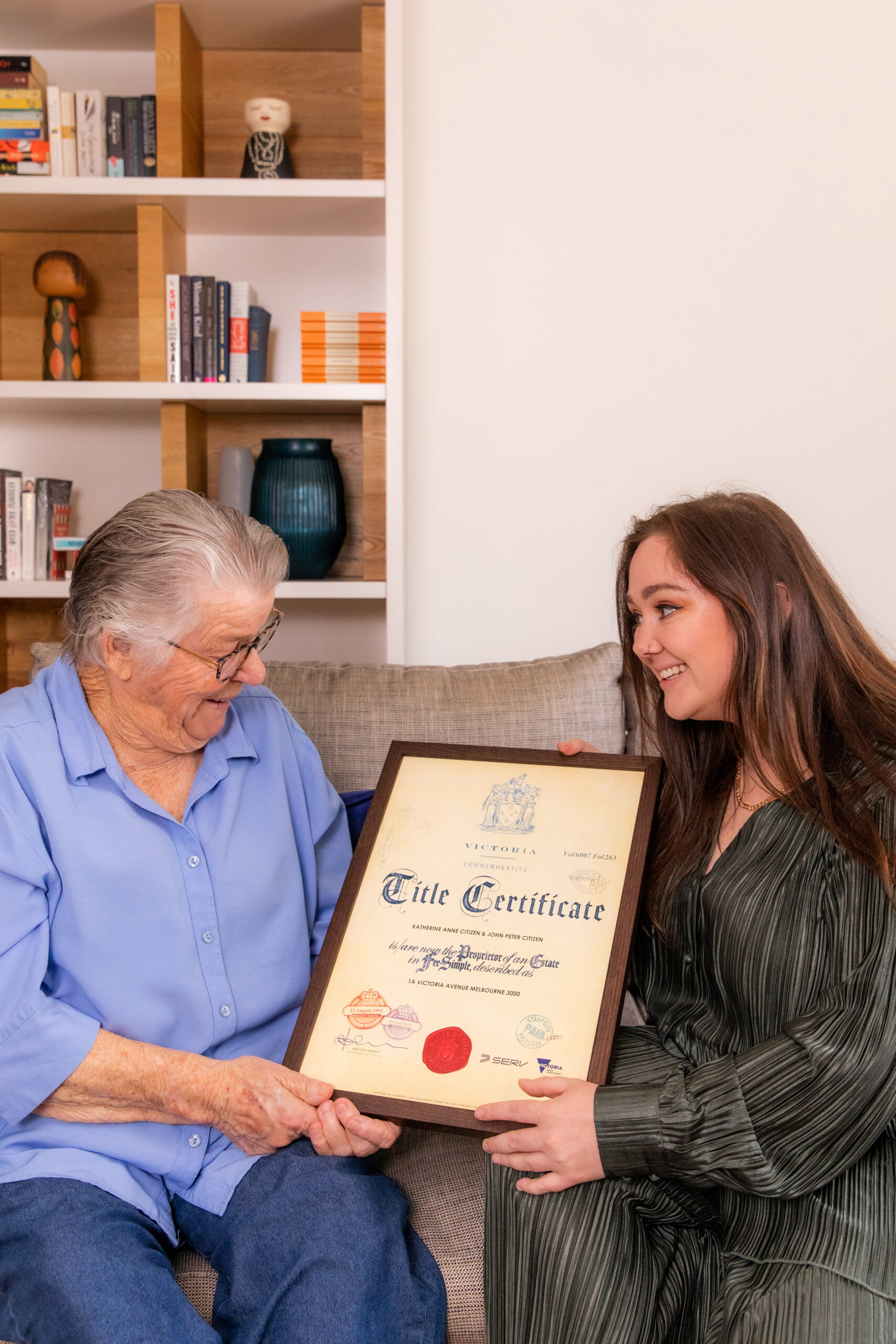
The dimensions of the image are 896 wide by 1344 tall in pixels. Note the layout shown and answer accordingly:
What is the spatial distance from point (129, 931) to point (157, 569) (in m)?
0.46

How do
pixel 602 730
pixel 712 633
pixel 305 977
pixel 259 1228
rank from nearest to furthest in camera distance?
pixel 259 1228 < pixel 712 633 < pixel 305 977 < pixel 602 730

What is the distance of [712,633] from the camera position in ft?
4.45

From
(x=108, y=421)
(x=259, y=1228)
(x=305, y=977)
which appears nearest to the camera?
(x=259, y=1228)

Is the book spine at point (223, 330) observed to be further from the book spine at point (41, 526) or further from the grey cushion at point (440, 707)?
the grey cushion at point (440, 707)

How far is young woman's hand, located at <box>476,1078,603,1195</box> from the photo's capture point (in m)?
1.18

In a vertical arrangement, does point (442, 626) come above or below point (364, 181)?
below

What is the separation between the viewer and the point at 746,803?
1408 millimetres

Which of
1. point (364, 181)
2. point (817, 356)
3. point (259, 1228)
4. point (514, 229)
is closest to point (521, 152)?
point (514, 229)

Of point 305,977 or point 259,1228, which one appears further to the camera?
point 305,977

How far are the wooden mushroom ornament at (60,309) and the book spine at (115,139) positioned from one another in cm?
23

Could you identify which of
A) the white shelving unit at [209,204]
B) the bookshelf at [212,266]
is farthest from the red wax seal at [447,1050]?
the white shelving unit at [209,204]

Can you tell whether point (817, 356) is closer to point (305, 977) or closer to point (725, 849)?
point (725, 849)

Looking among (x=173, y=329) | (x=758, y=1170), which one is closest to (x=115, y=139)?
(x=173, y=329)

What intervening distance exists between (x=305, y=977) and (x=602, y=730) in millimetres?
663
